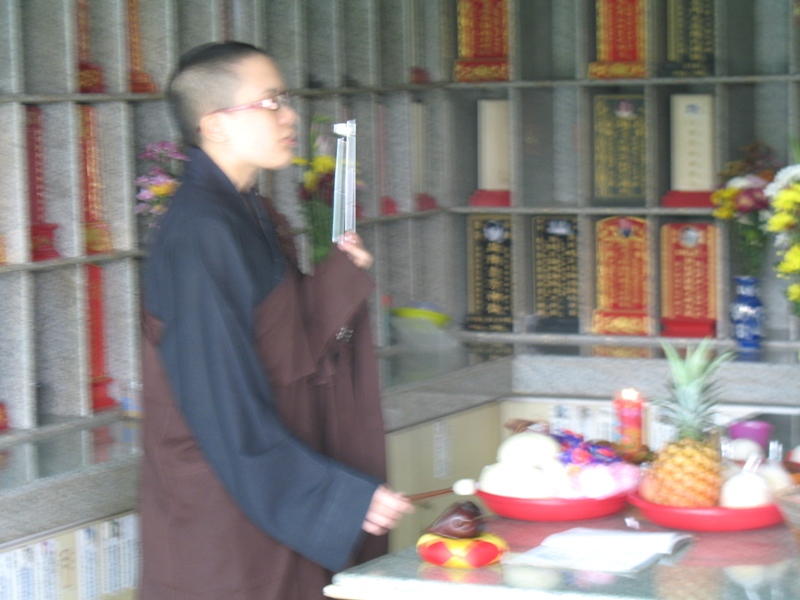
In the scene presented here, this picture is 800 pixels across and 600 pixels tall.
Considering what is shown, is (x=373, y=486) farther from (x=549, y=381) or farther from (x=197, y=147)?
(x=549, y=381)

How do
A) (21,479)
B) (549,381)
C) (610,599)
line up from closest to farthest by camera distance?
1. (610,599)
2. (21,479)
3. (549,381)

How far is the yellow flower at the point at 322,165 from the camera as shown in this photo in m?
3.22

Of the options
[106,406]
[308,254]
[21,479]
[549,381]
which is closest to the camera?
[21,479]

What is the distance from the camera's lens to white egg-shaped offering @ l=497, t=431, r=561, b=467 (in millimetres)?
2174

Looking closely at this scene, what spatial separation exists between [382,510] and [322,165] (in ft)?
4.80

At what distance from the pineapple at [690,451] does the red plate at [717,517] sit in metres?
0.02

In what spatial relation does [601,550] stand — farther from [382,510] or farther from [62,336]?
[62,336]

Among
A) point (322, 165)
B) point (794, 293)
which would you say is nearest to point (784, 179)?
point (794, 293)

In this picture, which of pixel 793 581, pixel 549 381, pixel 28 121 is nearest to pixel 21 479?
pixel 28 121

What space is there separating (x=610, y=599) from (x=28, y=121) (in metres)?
A: 1.62

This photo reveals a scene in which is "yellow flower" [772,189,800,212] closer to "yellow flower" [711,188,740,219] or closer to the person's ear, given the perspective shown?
"yellow flower" [711,188,740,219]

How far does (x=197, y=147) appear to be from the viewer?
2064 millimetres

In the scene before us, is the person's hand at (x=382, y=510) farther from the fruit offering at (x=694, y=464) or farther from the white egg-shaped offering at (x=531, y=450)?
the fruit offering at (x=694, y=464)

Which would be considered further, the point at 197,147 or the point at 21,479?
the point at 21,479
